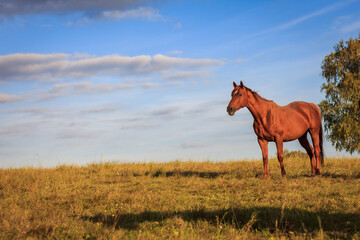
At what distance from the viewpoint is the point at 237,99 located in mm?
11594

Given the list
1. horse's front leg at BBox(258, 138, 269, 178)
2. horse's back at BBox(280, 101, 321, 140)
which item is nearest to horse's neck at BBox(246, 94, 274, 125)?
horse's front leg at BBox(258, 138, 269, 178)

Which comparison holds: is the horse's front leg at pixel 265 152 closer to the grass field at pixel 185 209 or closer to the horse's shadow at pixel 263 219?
the grass field at pixel 185 209

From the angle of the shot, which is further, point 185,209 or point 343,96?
point 343,96

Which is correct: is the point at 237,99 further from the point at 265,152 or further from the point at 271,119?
the point at 265,152

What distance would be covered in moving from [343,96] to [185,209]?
79.6ft

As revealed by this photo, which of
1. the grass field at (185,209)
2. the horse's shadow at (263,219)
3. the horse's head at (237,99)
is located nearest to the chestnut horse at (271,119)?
the horse's head at (237,99)

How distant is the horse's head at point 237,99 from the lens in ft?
37.7

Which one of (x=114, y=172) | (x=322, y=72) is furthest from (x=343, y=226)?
(x=322, y=72)

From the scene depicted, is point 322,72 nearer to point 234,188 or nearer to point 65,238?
point 234,188

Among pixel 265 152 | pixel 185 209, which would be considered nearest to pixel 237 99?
pixel 265 152

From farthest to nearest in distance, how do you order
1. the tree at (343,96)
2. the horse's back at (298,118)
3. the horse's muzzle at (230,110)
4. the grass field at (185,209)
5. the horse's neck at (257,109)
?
1. the tree at (343,96)
2. the horse's back at (298,118)
3. the horse's neck at (257,109)
4. the horse's muzzle at (230,110)
5. the grass field at (185,209)

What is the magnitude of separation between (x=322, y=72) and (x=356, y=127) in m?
6.01

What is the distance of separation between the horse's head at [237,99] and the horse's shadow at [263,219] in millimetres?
4654

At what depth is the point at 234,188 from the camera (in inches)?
400
